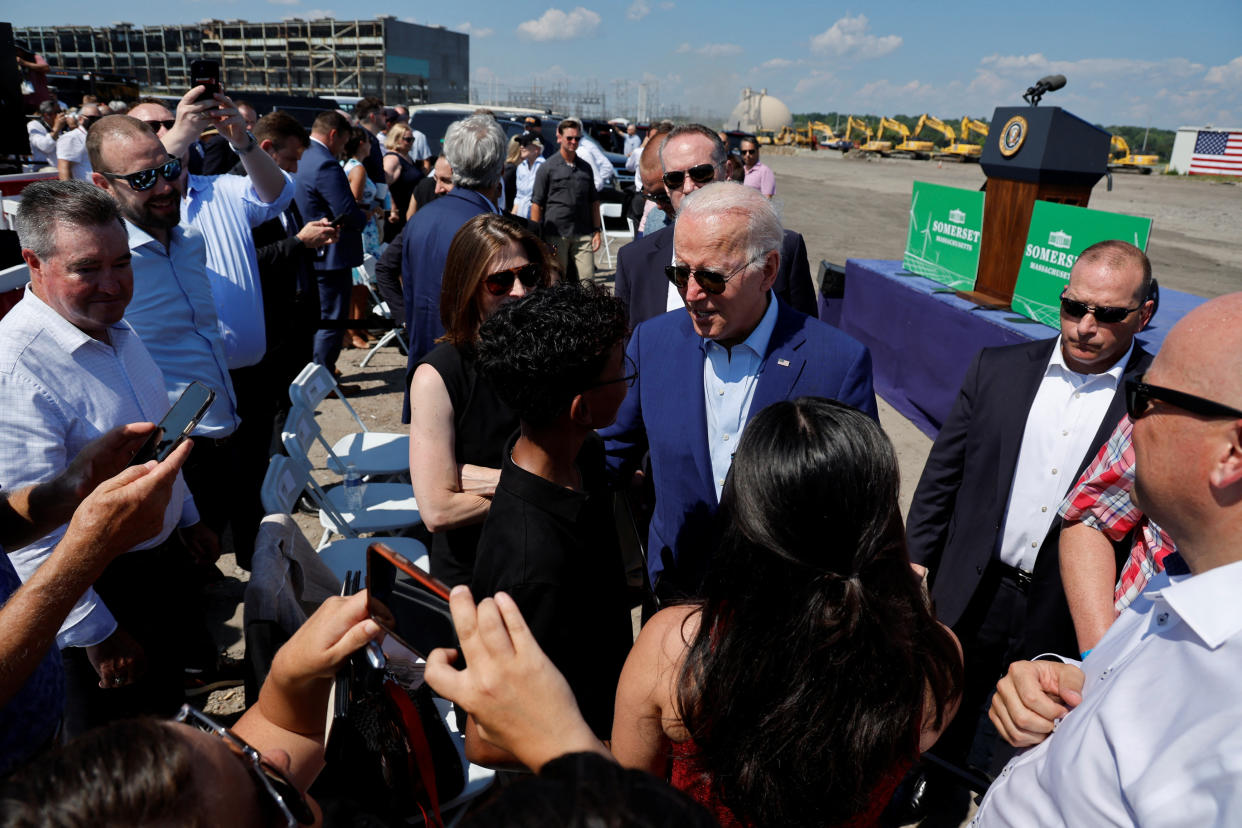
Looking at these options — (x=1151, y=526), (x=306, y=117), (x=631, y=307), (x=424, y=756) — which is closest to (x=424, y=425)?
(x=424, y=756)

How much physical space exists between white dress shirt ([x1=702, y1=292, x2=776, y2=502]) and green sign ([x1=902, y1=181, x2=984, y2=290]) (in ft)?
14.0

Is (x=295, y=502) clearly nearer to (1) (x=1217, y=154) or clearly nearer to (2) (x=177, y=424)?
(2) (x=177, y=424)

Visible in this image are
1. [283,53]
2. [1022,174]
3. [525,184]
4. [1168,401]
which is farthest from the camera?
[283,53]

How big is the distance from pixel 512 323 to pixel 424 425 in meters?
0.68

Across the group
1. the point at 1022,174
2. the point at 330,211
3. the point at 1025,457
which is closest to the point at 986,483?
the point at 1025,457

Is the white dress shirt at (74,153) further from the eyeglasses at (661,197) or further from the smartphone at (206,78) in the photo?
the eyeglasses at (661,197)

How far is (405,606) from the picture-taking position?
3.88 feet

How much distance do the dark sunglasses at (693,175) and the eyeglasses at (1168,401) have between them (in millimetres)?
2981

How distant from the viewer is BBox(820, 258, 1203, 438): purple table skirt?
5.04 metres

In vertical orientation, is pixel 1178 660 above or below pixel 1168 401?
below

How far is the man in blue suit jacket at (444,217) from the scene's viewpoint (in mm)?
4012

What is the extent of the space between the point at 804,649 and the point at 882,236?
16.4 m

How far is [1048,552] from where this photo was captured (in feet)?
8.39

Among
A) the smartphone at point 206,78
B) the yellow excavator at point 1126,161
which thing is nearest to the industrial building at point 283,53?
the yellow excavator at point 1126,161
